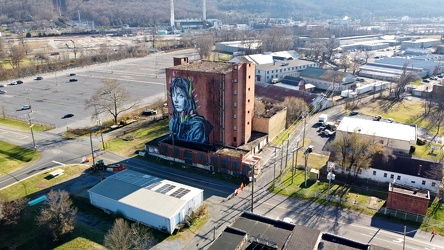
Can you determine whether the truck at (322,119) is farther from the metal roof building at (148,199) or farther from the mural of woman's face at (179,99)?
the metal roof building at (148,199)

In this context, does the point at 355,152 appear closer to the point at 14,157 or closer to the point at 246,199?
the point at 246,199

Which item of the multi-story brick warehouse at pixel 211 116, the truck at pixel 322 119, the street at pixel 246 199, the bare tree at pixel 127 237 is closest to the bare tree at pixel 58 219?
the bare tree at pixel 127 237

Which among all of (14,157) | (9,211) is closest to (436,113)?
(9,211)

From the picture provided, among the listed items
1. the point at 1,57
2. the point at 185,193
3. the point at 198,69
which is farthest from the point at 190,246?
the point at 1,57

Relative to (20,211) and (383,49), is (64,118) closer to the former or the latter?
(20,211)

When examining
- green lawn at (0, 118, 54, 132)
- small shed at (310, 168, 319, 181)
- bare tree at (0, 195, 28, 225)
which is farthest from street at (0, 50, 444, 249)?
bare tree at (0, 195, 28, 225)

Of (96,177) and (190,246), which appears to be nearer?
(190,246)
